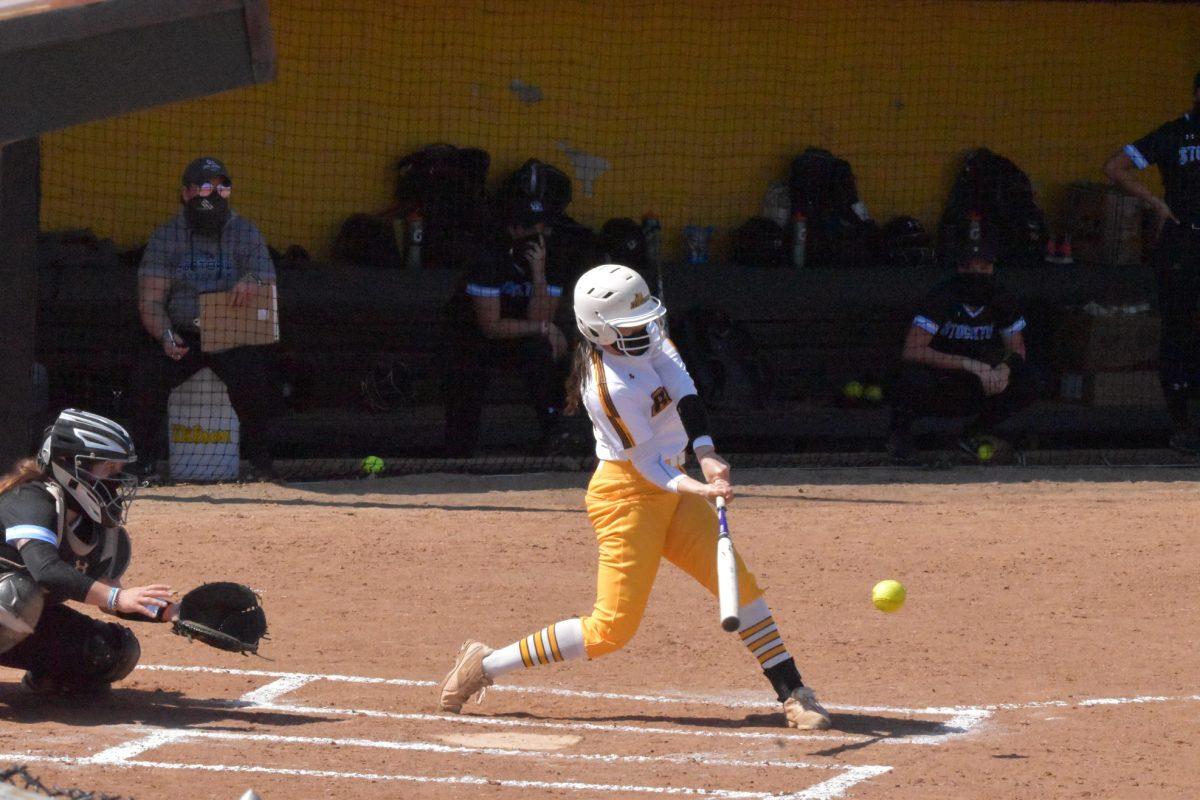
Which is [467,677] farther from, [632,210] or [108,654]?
[632,210]

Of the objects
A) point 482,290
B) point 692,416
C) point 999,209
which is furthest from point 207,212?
point 999,209

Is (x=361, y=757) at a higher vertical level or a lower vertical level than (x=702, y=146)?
lower

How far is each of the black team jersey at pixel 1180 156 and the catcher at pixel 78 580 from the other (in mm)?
7430

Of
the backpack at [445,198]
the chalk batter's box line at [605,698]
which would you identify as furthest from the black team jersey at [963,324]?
the chalk batter's box line at [605,698]

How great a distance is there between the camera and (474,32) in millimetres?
12586

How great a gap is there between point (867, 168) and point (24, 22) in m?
11.4

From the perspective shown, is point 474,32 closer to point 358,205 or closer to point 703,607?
point 358,205

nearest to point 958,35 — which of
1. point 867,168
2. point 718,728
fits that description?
point 867,168

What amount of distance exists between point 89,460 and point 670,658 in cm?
245

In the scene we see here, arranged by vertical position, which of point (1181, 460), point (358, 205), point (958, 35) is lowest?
point (1181, 460)

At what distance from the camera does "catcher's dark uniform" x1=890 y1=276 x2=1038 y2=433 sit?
1117cm

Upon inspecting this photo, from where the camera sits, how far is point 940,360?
1114cm

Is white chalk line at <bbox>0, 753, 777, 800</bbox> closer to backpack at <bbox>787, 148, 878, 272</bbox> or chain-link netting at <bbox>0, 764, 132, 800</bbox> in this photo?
chain-link netting at <bbox>0, 764, 132, 800</bbox>

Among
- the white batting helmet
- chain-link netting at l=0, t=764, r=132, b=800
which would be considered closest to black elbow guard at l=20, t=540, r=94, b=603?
chain-link netting at l=0, t=764, r=132, b=800
